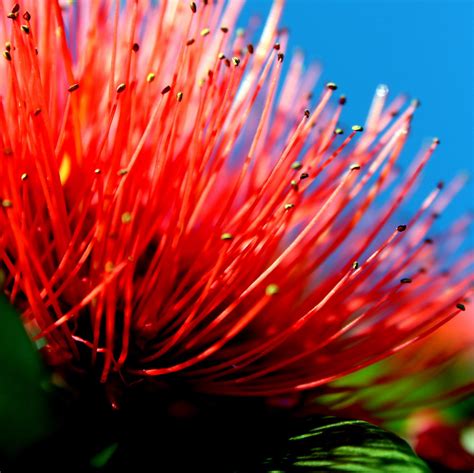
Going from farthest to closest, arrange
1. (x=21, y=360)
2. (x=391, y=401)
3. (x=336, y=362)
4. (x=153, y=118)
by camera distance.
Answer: (x=391, y=401), (x=336, y=362), (x=153, y=118), (x=21, y=360)

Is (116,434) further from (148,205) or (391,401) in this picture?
(391,401)

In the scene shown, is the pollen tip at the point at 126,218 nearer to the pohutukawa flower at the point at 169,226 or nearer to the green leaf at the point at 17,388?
the pohutukawa flower at the point at 169,226

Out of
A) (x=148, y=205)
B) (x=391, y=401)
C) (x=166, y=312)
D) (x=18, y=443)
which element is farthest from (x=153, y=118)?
(x=391, y=401)

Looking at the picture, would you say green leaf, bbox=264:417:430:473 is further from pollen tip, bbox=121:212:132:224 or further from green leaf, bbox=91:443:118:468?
pollen tip, bbox=121:212:132:224

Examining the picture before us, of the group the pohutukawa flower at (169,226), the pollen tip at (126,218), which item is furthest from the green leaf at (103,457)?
the pollen tip at (126,218)

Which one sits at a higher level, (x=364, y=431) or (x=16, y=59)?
(x=16, y=59)

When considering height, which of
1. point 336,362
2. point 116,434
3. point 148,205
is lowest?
point 116,434

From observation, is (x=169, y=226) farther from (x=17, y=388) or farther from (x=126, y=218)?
(x=17, y=388)
